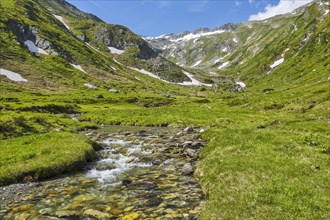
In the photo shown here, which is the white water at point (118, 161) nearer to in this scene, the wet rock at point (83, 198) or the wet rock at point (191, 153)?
the wet rock at point (83, 198)

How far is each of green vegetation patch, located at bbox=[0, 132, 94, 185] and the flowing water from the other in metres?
1.12

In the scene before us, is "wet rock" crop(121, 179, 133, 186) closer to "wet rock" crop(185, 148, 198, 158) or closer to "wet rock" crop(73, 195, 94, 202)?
"wet rock" crop(73, 195, 94, 202)

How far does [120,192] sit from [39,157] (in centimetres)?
930

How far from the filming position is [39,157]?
86.7 ft

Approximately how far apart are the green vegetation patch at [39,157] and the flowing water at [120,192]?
1119mm

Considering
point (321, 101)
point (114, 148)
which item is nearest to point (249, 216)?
point (114, 148)

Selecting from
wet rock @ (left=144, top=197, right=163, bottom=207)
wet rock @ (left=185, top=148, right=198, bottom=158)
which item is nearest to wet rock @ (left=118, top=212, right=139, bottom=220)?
wet rock @ (left=144, top=197, right=163, bottom=207)

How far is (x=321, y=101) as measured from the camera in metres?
81.3

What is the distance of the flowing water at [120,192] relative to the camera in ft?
57.8

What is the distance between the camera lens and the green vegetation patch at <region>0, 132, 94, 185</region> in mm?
23908

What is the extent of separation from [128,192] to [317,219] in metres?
11.6

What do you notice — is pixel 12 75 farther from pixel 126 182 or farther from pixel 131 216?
pixel 131 216

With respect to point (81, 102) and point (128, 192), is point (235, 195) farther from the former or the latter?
point (81, 102)

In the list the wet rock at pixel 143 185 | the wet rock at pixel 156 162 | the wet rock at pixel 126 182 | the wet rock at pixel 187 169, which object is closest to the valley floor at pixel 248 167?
the wet rock at pixel 187 169
